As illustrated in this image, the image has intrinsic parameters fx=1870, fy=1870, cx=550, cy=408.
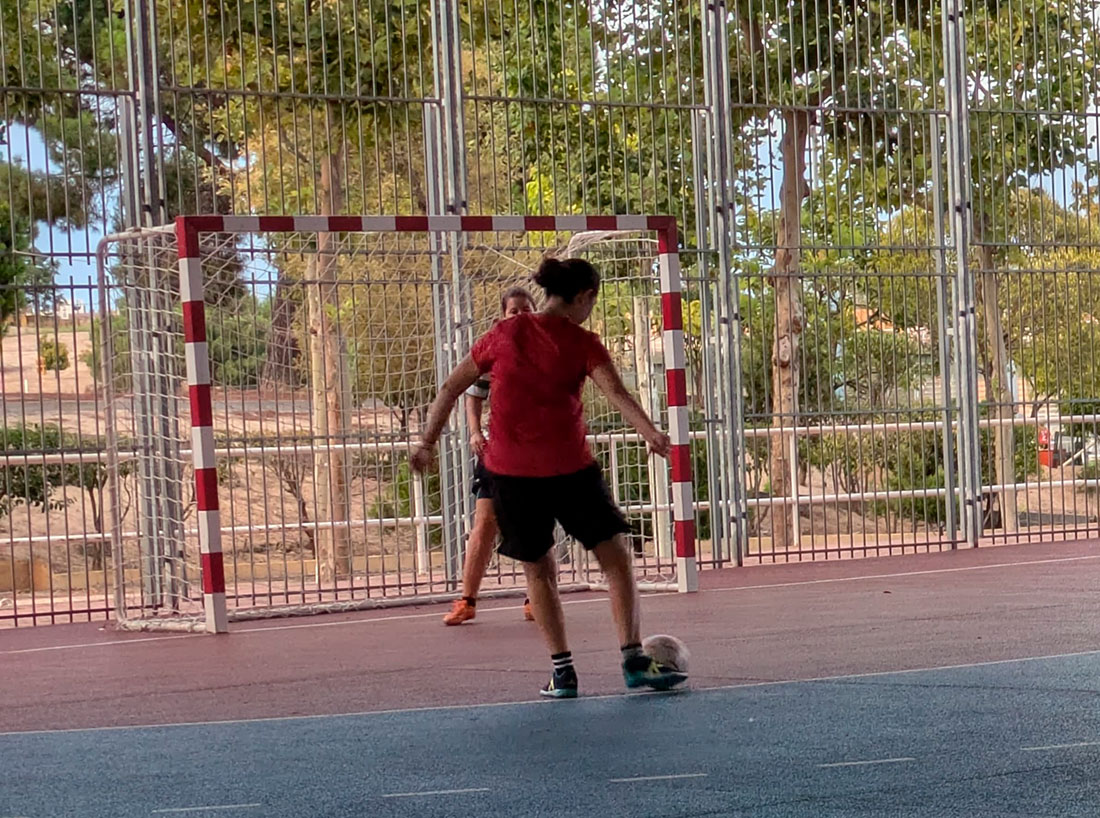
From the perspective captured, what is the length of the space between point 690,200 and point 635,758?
1200cm

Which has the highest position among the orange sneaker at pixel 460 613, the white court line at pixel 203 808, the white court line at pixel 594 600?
the white court line at pixel 203 808

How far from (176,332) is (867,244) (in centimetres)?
654

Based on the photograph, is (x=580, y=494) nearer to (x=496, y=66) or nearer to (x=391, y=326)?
(x=391, y=326)

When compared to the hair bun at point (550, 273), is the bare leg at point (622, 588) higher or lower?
lower

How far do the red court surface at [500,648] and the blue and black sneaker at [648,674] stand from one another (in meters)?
0.21

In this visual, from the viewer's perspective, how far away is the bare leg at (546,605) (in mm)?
7871

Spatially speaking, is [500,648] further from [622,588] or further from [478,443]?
[622,588]

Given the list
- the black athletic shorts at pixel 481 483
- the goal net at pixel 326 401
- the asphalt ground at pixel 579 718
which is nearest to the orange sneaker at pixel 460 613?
the asphalt ground at pixel 579 718

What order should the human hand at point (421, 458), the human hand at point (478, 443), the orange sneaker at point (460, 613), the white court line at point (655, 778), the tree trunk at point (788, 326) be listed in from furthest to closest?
1. the tree trunk at point (788, 326)
2. the orange sneaker at point (460, 613)
3. the human hand at point (478, 443)
4. the human hand at point (421, 458)
5. the white court line at point (655, 778)

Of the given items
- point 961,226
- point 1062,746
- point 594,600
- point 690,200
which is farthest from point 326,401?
point 1062,746

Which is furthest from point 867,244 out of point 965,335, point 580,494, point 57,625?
point 580,494

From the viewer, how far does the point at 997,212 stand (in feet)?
57.0

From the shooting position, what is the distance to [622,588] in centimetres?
793

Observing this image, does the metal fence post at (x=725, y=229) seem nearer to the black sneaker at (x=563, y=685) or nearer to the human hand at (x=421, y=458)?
the human hand at (x=421, y=458)
